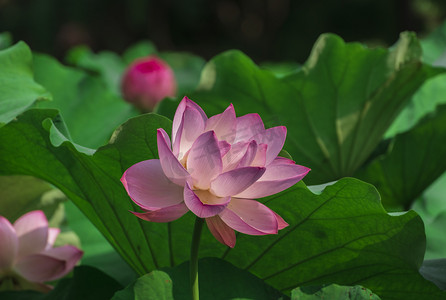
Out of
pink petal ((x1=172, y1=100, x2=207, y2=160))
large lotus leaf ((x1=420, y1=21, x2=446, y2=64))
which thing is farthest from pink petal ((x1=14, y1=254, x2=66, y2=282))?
large lotus leaf ((x1=420, y1=21, x2=446, y2=64))

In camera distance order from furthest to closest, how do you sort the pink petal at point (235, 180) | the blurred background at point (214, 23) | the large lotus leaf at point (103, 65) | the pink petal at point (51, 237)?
1. the blurred background at point (214, 23)
2. the large lotus leaf at point (103, 65)
3. the pink petal at point (51, 237)
4. the pink petal at point (235, 180)

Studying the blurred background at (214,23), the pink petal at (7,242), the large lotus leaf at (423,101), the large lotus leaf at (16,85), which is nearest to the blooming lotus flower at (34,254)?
the pink petal at (7,242)

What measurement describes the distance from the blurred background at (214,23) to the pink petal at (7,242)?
5194mm

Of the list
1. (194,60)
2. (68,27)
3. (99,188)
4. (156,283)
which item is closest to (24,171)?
(99,188)

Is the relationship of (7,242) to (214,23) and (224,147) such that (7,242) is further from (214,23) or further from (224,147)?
(214,23)

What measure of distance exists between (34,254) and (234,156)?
0.90 ft

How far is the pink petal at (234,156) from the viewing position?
1.45 ft

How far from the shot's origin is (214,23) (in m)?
6.78

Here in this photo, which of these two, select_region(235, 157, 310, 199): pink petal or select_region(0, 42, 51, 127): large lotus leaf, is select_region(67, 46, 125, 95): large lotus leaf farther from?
select_region(235, 157, 310, 199): pink petal

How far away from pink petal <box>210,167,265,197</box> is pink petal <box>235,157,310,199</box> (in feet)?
0.05

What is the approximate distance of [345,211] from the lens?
0.56 m

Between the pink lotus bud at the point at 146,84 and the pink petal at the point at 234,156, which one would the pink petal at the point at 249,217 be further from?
the pink lotus bud at the point at 146,84

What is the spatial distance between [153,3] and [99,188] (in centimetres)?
611

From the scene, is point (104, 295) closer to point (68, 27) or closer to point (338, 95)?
point (338, 95)
